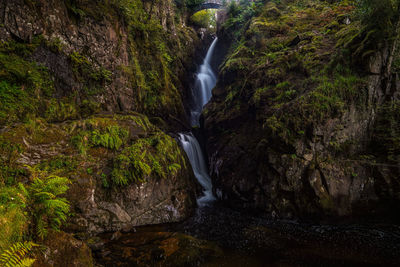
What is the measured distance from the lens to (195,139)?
42.2 feet

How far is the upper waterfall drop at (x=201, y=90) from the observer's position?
16.9 m

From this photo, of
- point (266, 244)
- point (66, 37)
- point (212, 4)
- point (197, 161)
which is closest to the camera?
point (266, 244)

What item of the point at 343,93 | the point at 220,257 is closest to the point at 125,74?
the point at 220,257

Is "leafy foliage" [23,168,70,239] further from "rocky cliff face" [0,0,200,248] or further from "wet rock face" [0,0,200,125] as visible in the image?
"wet rock face" [0,0,200,125]

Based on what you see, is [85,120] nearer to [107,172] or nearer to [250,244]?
[107,172]

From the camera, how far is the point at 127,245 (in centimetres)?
508

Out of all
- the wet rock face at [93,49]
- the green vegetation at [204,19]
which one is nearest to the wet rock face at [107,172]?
the wet rock face at [93,49]

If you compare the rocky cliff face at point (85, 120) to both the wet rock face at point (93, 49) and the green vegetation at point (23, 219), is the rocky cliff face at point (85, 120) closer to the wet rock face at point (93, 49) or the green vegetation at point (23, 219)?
the wet rock face at point (93, 49)

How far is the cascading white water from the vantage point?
1045cm

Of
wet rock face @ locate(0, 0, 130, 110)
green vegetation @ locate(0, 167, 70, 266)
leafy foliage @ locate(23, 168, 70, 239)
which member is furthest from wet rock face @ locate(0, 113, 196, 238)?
green vegetation @ locate(0, 167, 70, 266)

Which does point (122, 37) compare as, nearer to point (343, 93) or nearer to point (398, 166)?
point (343, 93)

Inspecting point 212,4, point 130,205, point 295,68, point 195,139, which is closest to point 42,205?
point 130,205

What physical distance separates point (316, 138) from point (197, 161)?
21.2 ft

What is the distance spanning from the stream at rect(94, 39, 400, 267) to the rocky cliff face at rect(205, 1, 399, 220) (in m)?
0.78
